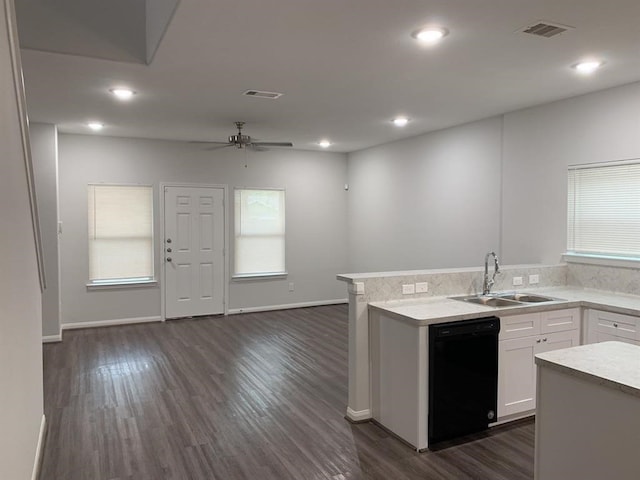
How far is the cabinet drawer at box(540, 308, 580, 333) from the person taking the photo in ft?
11.6

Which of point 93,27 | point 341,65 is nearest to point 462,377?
point 341,65

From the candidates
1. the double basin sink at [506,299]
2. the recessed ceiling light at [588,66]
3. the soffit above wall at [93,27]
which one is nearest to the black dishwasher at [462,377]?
the double basin sink at [506,299]

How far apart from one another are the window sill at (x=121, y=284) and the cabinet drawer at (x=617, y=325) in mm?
5651

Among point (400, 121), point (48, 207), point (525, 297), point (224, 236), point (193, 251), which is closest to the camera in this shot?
point (525, 297)

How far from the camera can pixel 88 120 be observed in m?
5.54

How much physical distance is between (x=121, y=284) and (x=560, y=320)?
561 cm

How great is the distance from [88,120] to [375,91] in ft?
11.4

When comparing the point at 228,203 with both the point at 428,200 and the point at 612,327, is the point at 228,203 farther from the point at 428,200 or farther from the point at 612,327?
the point at 612,327

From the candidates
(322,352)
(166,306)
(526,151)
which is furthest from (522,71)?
(166,306)

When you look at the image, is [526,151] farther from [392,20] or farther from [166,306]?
[166,306]

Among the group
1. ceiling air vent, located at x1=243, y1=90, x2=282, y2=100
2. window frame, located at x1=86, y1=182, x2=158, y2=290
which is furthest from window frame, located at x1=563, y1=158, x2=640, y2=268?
window frame, located at x1=86, y1=182, x2=158, y2=290

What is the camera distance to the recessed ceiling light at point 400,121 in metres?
5.41

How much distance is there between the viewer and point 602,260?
419 centimetres

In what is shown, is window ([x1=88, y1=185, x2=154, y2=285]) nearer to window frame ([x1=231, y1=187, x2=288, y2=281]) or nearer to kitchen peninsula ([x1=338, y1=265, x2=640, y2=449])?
window frame ([x1=231, y1=187, x2=288, y2=281])
